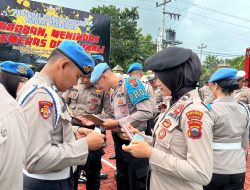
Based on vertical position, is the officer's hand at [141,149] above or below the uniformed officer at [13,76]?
below

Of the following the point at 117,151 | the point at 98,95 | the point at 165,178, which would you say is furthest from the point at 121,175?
the point at 165,178

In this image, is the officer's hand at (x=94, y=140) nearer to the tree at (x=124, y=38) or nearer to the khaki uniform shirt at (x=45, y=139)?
the khaki uniform shirt at (x=45, y=139)

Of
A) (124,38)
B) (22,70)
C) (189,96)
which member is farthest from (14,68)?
(124,38)

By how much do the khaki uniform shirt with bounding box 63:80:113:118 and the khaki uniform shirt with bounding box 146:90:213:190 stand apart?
221 centimetres

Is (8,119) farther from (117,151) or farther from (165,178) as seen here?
(117,151)

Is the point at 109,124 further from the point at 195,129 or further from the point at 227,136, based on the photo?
the point at 195,129

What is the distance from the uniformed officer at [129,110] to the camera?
3.07 m

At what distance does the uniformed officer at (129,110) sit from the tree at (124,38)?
27807 mm

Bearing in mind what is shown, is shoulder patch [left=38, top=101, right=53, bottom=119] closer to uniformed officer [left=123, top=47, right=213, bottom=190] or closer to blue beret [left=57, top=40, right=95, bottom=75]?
blue beret [left=57, top=40, right=95, bottom=75]

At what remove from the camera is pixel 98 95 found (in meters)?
3.89

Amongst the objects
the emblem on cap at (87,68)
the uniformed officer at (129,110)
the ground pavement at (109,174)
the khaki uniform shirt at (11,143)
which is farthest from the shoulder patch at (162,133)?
the ground pavement at (109,174)

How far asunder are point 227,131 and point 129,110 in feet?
3.92

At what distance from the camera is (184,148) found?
63.2 inches

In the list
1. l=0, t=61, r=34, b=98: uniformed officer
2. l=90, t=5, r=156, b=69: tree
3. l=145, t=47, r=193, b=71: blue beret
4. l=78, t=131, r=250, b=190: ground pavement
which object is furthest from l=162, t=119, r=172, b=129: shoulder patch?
l=90, t=5, r=156, b=69: tree
